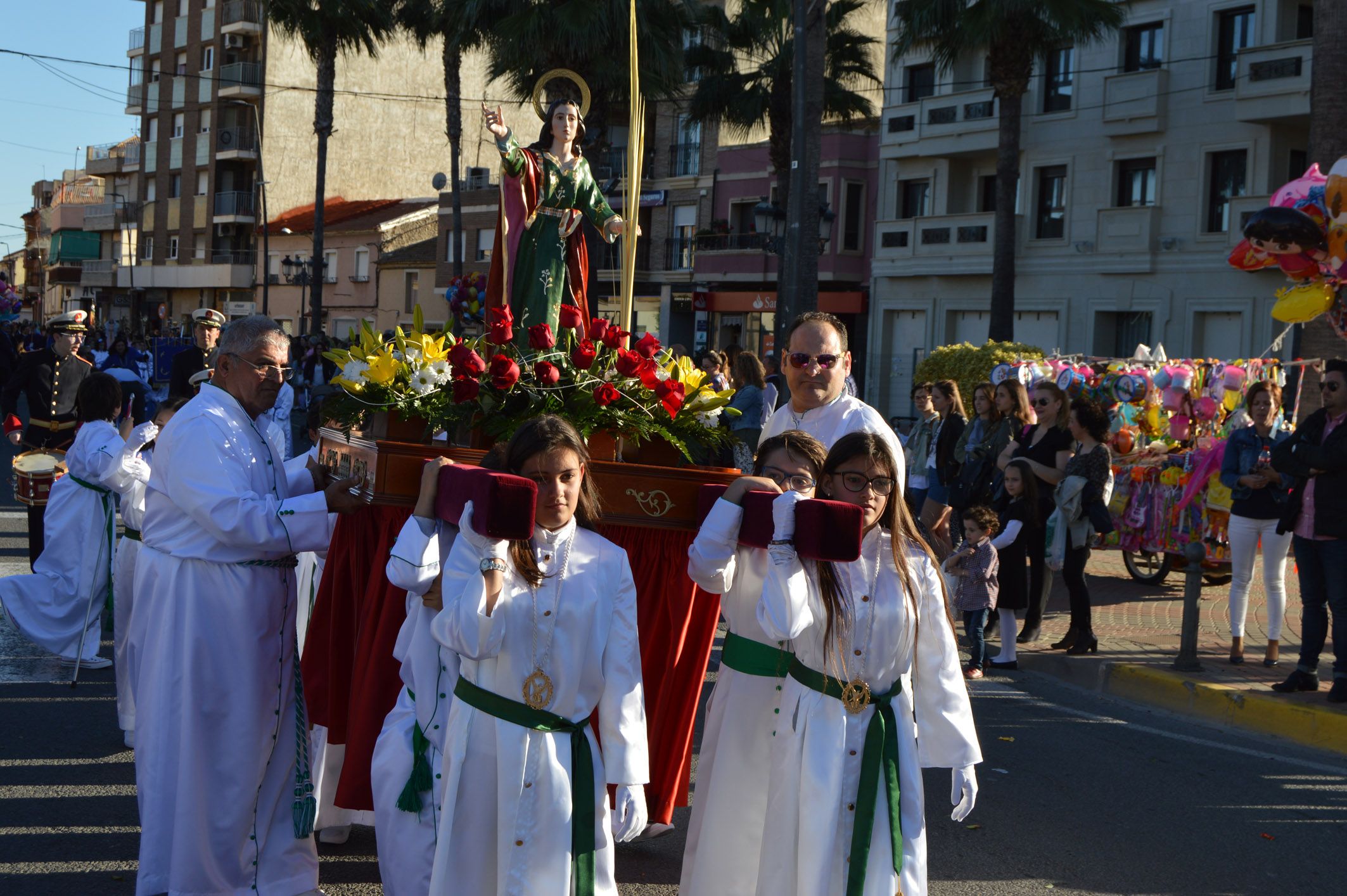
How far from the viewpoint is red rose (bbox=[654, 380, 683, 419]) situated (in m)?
5.10

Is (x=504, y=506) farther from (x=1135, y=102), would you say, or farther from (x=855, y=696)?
(x=1135, y=102)

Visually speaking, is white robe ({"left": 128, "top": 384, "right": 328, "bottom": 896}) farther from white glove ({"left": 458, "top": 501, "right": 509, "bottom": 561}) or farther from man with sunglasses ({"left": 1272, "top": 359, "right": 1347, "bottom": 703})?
man with sunglasses ({"left": 1272, "top": 359, "right": 1347, "bottom": 703})

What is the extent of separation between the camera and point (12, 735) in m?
6.67

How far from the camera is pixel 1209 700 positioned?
8203 millimetres

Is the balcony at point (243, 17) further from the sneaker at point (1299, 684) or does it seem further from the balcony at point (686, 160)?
the sneaker at point (1299, 684)

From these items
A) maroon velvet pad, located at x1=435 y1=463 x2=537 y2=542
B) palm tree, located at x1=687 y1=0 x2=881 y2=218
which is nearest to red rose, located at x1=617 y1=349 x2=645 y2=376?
maroon velvet pad, located at x1=435 y1=463 x2=537 y2=542

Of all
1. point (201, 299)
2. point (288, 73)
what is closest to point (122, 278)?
point (201, 299)

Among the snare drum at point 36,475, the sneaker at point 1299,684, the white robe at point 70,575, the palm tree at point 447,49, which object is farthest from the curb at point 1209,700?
the palm tree at point 447,49

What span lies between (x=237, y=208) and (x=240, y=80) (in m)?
5.42

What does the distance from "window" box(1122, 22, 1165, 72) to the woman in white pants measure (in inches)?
846

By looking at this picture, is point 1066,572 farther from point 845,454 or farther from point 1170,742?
point 845,454

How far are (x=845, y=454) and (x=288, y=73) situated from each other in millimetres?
58851

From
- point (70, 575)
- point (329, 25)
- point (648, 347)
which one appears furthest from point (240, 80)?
point (648, 347)

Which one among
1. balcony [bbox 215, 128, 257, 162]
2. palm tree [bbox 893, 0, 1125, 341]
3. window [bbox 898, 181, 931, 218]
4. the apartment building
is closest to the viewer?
palm tree [bbox 893, 0, 1125, 341]
